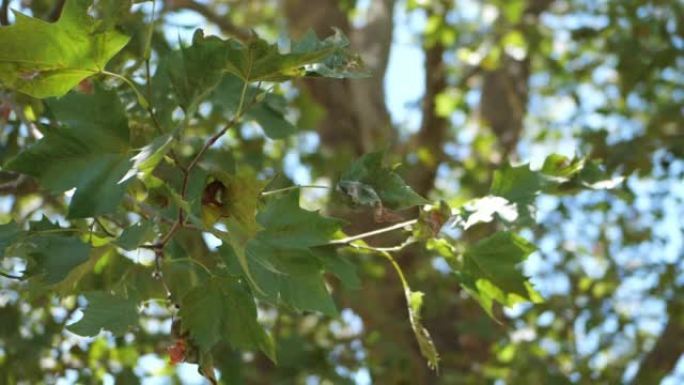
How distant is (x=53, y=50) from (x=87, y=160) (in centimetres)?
15

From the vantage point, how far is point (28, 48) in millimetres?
1540

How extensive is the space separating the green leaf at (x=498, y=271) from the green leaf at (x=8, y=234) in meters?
0.69

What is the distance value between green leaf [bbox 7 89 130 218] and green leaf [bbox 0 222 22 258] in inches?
3.8

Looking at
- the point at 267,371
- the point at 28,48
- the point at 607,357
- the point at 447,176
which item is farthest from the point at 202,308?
the point at 447,176

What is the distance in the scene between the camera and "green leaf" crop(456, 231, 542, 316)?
192cm

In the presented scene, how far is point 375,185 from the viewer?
1750 millimetres

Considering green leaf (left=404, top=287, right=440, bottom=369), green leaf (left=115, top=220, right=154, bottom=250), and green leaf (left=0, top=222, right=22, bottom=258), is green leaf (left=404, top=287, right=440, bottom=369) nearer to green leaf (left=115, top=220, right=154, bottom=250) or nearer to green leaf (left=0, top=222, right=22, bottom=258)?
green leaf (left=115, top=220, right=154, bottom=250)

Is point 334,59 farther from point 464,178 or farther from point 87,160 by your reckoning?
point 464,178

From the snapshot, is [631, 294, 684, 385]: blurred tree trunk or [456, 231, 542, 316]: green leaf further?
[631, 294, 684, 385]: blurred tree trunk

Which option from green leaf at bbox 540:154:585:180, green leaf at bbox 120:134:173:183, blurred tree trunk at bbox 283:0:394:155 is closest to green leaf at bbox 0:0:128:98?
green leaf at bbox 120:134:173:183

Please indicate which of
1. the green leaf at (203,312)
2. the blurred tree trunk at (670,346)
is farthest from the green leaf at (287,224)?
the blurred tree trunk at (670,346)

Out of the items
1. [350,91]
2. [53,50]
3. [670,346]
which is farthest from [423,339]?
[350,91]

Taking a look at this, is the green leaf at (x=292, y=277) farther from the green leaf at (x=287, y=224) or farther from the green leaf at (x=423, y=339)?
the green leaf at (x=423, y=339)

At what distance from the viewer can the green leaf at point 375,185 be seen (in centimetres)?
172
